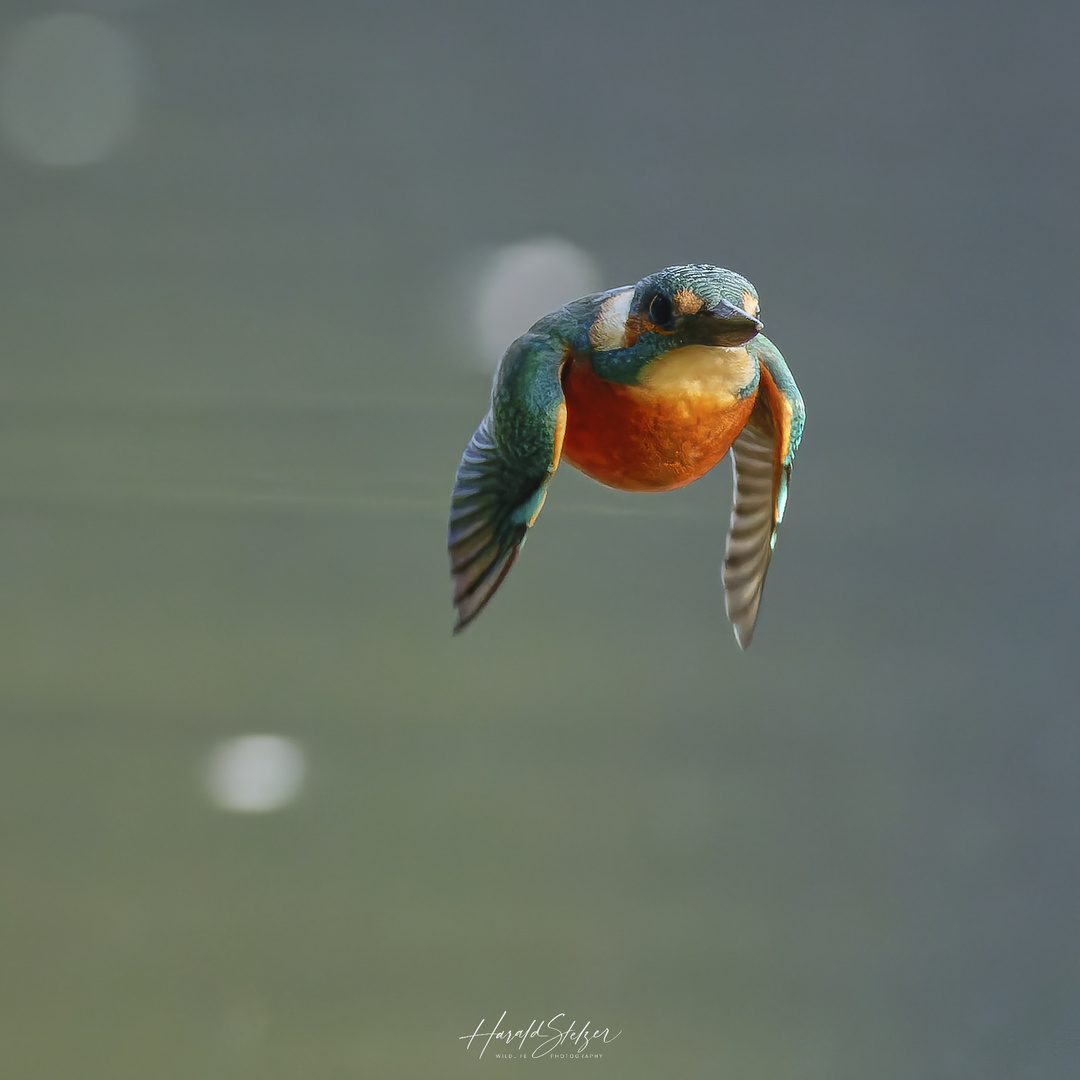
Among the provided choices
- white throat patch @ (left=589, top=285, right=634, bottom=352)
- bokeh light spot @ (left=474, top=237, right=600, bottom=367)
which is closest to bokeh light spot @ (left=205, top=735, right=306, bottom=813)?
bokeh light spot @ (left=474, top=237, right=600, bottom=367)

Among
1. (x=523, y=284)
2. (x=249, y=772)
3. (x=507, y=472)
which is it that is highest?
(x=523, y=284)

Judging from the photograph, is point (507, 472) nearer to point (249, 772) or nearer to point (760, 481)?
point (760, 481)

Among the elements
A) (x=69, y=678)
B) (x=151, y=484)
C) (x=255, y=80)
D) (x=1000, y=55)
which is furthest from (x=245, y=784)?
(x=1000, y=55)

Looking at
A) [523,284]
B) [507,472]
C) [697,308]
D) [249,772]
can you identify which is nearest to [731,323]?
[697,308]

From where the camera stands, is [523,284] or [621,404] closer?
[621,404]

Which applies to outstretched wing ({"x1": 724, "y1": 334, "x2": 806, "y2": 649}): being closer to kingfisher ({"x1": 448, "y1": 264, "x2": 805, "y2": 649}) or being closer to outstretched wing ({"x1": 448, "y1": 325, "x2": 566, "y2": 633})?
kingfisher ({"x1": 448, "y1": 264, "x2": 805, "y2": 649})

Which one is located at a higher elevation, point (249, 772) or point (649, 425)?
point (649, 425)

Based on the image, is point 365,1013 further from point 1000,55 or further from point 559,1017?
point 1000,55

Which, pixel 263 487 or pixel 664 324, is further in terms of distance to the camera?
pixel 263 487
